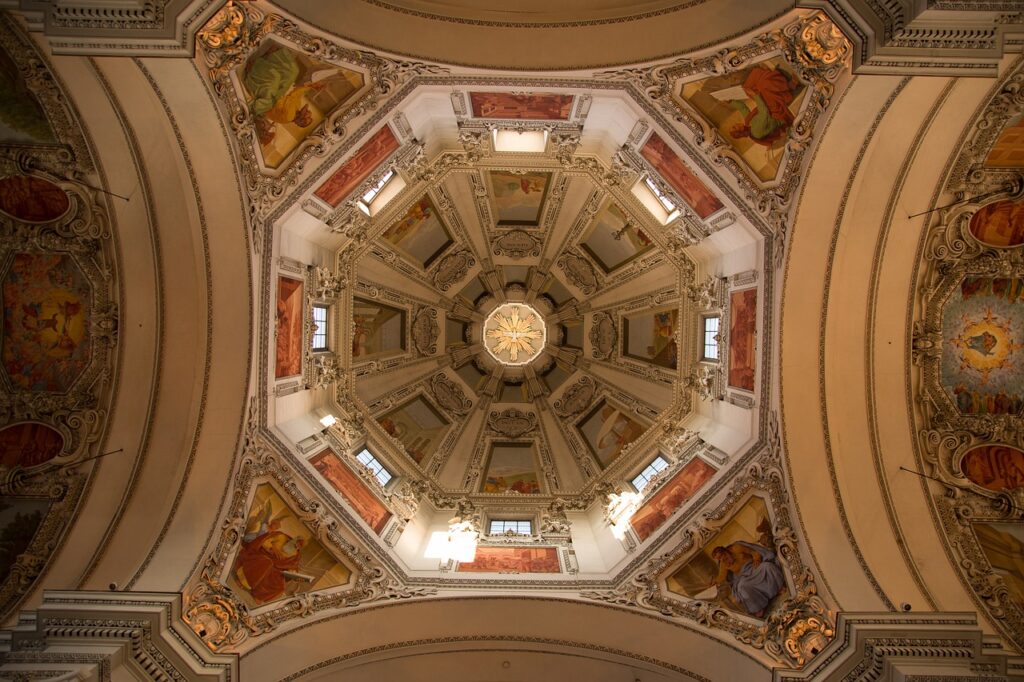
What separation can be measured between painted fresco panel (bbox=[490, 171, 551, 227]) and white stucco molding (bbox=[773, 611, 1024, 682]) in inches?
515

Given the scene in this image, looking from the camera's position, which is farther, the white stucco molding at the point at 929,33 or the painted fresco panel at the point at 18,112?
the painted fresco panel at the point at 18,112

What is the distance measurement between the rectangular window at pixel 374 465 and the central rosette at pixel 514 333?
5.88m

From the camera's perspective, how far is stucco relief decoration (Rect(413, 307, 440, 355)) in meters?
20.9

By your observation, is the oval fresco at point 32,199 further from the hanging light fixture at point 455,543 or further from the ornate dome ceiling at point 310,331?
the hanging light fixture at point 455,543

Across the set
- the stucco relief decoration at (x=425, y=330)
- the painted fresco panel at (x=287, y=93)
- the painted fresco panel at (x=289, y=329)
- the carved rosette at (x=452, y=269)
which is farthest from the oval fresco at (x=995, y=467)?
the stucco relief decoration at (x=425, y=330)

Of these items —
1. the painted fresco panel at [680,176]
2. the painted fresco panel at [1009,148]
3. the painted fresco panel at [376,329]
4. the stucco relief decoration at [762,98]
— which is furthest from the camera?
the painted fresco panel at [376,329]

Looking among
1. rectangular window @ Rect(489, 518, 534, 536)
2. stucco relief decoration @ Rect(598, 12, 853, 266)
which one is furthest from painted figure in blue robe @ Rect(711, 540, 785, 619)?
stucco relief decoration @ Rect(598, 12, 853, 266)

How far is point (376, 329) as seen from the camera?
1959 centimetres

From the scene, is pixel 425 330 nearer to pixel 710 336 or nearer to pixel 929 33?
pixel 710 336

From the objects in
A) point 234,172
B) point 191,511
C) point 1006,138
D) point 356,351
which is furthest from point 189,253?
point 1006,138

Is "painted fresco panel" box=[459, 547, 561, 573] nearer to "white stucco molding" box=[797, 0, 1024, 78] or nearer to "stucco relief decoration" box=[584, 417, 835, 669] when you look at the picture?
"stucco relief decoration" box=[584, 417, 835, 669]

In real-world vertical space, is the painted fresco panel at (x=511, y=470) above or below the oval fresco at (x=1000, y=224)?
below


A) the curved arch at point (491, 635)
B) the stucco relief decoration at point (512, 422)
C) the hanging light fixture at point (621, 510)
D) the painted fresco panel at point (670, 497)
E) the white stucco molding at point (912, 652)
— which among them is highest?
the stucco relief decoration at point (512, 422)

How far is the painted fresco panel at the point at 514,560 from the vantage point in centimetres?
1382
